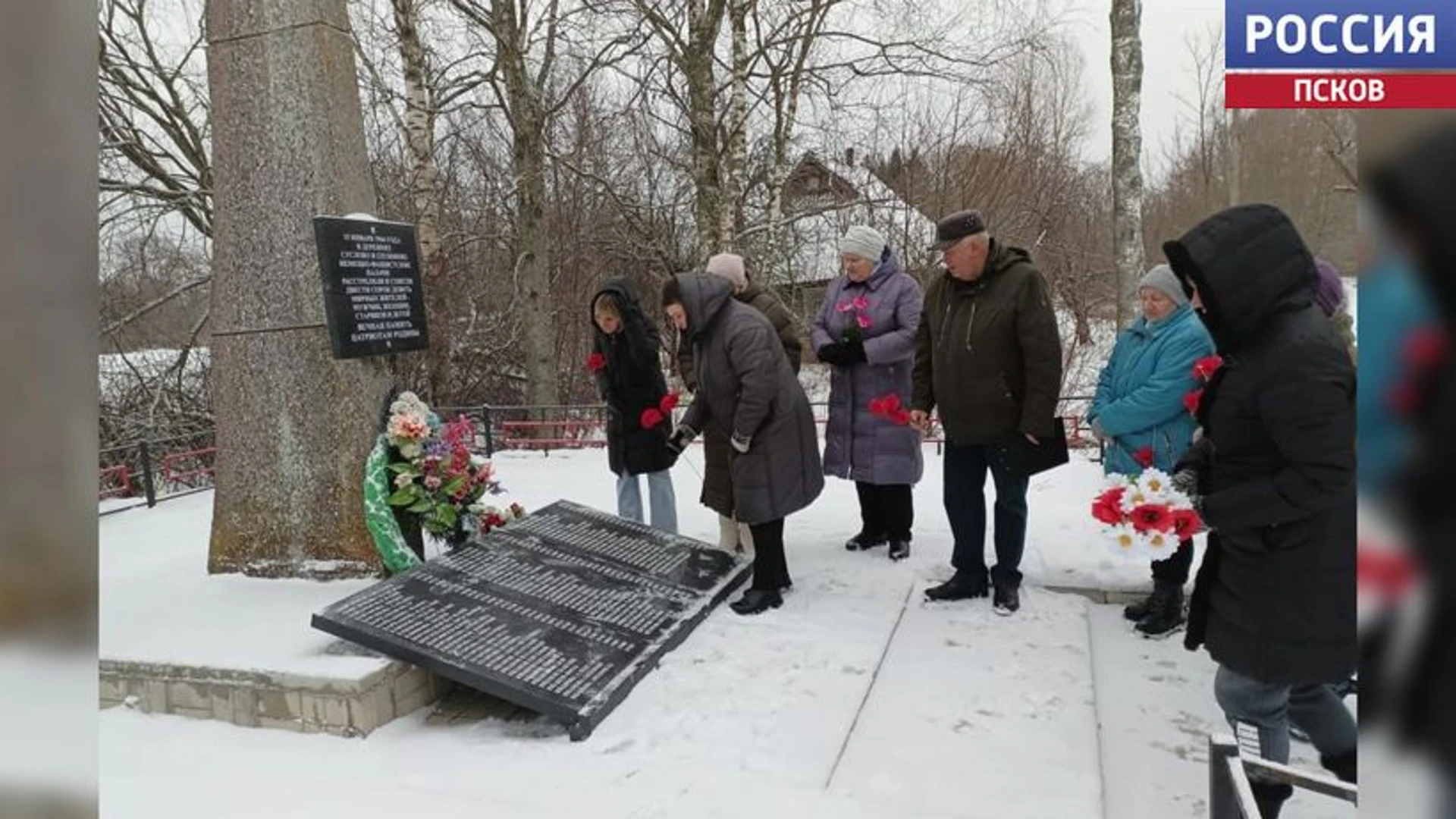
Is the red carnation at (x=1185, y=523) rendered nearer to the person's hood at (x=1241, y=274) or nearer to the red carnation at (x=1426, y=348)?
the person's hood at (x=1241, y=274)

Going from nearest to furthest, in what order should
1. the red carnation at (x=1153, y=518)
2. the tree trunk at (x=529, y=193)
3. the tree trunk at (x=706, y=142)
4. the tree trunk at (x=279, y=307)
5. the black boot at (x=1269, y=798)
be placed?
1. the black boot at (x=1269, y=798)
2. the red carnation at (x=1153, y=518)
3. the tree trunk at (x=279, y=307)
4. the tree trunk at (x=706, y=142)
5. the tree trunk at (x=529, y=193)

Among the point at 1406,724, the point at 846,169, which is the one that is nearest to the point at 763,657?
the point at 1406,724

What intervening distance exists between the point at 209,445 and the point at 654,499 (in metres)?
9.07

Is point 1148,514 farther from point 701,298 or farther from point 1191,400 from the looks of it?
point 701,298

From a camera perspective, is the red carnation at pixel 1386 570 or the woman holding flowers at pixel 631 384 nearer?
the red carnation at pixel 1386 570

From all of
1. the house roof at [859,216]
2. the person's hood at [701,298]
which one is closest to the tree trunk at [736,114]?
the house roof at [859,216]

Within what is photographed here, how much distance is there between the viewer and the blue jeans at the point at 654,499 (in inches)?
213

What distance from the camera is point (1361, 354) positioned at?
1.77 ft

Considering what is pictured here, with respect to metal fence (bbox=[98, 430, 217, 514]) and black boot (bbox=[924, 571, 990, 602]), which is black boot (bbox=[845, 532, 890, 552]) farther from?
metal fence (bbox=[98, 430, 217, 514])

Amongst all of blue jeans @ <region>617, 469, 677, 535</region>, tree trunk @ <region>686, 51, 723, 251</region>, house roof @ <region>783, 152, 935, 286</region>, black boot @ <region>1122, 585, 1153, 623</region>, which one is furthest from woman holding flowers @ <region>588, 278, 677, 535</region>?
house roof @ <region>783, 152, 935, 286</region>

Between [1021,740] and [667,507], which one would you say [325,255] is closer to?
[667,507]

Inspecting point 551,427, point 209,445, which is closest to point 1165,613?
point 551,427

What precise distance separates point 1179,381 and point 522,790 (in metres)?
2.87

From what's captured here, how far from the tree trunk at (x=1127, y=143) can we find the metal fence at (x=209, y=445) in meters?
1.51
